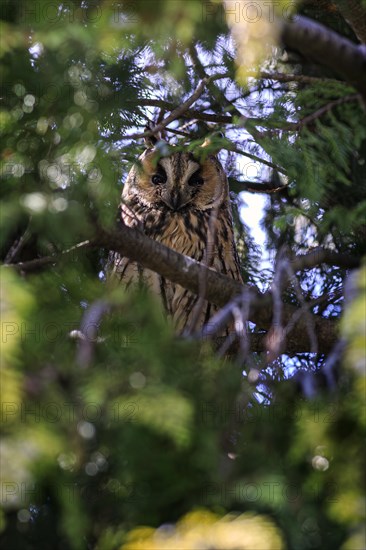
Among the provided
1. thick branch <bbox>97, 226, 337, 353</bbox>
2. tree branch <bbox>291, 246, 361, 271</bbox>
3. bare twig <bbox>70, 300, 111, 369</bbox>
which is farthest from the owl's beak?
bare twig <bbox>70, 300, 111, 369</bbox>

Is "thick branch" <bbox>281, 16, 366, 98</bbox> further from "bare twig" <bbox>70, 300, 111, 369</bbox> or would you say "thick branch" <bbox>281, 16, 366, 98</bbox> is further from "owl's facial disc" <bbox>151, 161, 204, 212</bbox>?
"owl's facial disc" <bbox>151, 161, 204, 212</bbox>

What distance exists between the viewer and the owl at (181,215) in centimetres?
378

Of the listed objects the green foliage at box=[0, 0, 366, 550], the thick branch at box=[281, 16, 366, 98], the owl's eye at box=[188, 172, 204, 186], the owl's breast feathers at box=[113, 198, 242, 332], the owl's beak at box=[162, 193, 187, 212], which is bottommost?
the green foliage at box=[0, 0, 366, 550]

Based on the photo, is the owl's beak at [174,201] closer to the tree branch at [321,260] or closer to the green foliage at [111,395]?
the tree branch at [321,260]

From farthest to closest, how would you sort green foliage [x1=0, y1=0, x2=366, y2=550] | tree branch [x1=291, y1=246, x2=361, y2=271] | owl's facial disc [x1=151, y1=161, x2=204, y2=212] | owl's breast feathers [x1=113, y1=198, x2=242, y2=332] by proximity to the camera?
owl's facial disc [x1=151, y1=161, x2=204, y2=212] < owl's breast feathers [x1=113, y1=198, x2=242, y2=332] < tree branch [x1=291, y1=246, x2=361, y2=271] < green foliage [x1=0, y1=0, x2=366, y2=550]

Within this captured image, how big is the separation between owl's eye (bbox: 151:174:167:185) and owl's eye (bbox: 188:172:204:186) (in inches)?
6.1

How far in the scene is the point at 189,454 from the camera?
1730 mm

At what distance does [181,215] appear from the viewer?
4066 mm

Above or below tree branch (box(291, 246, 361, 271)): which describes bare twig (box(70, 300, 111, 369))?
below

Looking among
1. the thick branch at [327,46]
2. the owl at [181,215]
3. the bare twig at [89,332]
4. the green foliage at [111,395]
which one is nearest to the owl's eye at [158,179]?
the owl at [181,215]

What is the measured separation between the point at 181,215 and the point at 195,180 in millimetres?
233

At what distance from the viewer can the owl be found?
3.78m

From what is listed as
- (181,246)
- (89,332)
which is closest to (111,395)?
(89,332)

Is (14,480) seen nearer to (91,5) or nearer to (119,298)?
(119,298)
